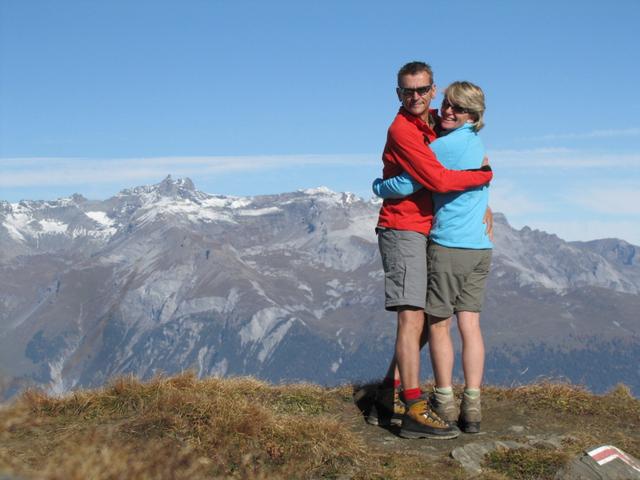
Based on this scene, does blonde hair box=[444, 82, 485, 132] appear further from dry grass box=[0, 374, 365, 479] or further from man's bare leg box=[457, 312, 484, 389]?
dry grass box=[0, 374, 365, 479]

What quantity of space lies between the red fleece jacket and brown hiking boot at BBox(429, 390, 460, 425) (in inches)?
92.4

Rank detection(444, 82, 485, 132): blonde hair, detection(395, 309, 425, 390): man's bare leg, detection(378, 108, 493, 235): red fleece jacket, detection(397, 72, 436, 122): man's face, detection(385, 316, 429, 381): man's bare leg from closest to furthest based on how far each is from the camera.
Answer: detection(378, 108, 493, 235): red fleece jacket
detection(397, 72, 436, 122): man's face
detection(444, 82, 485, 132): blonde hair
detection(395, 309, 425, 390): man's bare leg
detection(385, 316, 429, 381): man's bare leg

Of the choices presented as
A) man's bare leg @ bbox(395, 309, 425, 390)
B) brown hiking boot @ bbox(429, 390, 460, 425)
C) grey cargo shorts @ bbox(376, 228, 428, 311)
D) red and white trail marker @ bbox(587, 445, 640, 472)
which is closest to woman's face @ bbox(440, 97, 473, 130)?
grey cargo shorts @ bbox(376, 228, 428, 311)

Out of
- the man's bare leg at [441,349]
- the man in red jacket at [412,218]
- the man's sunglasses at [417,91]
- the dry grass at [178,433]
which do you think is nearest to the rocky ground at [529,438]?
the man in red jacket at [412,218]

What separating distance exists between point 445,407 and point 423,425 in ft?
1.83

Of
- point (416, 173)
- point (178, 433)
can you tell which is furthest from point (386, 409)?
point (416, 173)

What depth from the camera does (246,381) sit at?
12258 millimetres

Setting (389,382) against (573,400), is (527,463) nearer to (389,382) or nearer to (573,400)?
(389,382)

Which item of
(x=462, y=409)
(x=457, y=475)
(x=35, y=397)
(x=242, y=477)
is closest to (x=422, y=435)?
(x=462, y=409)

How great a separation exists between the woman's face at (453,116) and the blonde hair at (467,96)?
0.06 m

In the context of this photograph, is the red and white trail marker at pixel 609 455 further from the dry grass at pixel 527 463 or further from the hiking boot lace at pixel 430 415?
the hiking boot lace at pixel 430 415

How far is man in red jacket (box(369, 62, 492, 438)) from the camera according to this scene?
9.78 m

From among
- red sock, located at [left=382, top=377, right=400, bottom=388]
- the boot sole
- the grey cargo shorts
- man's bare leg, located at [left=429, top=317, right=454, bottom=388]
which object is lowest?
the boot sole

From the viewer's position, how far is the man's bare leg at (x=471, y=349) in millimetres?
10680
